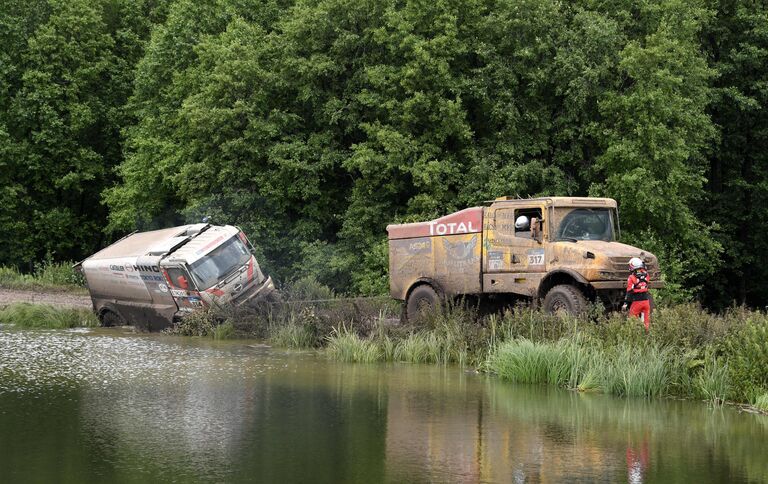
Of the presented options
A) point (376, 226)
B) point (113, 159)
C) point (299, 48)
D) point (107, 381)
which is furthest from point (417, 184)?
point (113, 159)

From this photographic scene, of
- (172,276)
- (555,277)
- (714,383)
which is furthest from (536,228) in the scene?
(172,276)

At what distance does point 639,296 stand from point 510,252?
4.27 metres

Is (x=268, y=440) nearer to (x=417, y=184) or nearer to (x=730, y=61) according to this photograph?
(x=417, y=184)

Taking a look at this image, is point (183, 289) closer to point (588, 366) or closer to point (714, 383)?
point (588, 366)

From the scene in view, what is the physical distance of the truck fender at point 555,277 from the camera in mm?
20436

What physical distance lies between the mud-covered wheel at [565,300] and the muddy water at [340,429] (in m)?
3.56

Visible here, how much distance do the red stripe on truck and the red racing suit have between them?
5.06 meters

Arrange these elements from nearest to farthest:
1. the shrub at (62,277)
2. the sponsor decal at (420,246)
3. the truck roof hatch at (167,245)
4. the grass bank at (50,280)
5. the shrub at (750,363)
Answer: the shrub at (750,363)
the sponsor decal at (420,246)
the truck roof hatch at (167,245)
the grass bank at (50,280)
the shrub at (62,277)

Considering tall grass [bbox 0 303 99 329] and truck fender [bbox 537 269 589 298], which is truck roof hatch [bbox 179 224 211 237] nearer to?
tall grass [bbox 0 303 99 329]

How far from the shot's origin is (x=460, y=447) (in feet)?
36.8

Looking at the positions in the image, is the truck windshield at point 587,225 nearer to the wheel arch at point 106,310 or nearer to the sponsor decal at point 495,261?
the sponsor decal at point 495,261

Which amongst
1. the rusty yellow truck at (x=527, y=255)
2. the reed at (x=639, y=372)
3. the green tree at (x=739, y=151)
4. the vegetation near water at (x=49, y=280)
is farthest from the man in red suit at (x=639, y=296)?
the vegetation near water at (x=49, y=280)

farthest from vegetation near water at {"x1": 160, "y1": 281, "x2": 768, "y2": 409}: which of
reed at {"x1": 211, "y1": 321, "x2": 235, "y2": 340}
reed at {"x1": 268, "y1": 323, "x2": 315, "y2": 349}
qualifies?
reed at {"x1": 211, "y1": 321, "x2": 235, "y2": 340}

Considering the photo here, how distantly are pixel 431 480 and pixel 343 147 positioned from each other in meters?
30.0
